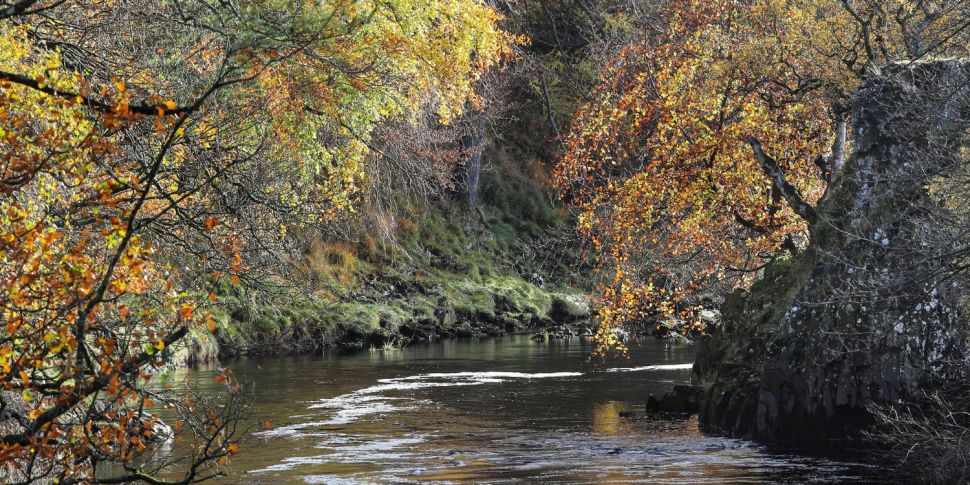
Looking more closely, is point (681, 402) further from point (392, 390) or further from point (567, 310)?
point (567, 310)

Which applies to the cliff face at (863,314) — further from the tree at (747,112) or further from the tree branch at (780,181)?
the tree at (747,112)

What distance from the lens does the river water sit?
59.3 ft

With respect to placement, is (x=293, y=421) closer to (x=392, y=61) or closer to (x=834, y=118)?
(x=392, y=61)

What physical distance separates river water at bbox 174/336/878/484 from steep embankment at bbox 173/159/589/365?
2.80 m

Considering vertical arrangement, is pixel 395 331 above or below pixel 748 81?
below

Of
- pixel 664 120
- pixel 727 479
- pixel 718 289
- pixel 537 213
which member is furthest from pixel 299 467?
pixel 537 213

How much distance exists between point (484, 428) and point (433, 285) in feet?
76.3

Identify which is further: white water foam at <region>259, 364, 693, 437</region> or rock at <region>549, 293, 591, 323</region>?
rock at <region>549, 293, 591, 323</region>

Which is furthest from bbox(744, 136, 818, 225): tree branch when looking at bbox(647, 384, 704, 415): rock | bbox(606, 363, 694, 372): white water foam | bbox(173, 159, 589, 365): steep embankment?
bbox(173, 159, 589, 365): steep embankment

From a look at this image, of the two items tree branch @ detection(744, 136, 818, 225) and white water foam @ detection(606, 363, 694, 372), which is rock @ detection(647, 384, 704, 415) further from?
white water foam @ detection(606, 363, 694, 372)

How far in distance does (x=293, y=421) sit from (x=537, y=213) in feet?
110

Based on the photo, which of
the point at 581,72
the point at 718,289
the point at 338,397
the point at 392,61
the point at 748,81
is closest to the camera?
the point at 392,61

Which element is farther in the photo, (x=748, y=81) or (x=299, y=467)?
(x=748, y=81)

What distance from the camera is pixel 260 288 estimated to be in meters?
16.4
